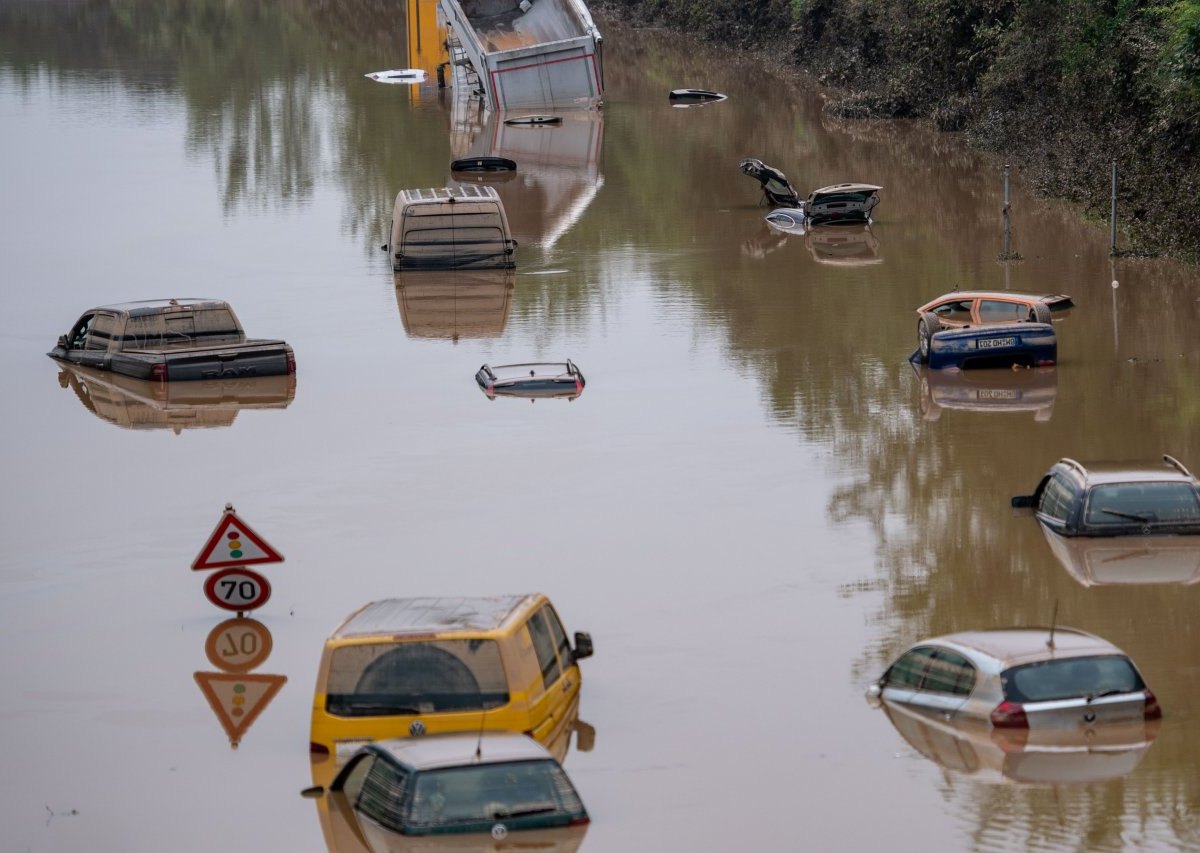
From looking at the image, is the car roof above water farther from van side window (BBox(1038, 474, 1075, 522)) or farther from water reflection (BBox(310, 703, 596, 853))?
van side window (BBox(1038, 474, 1075, 522))

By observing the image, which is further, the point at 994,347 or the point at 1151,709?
the point at 994,347

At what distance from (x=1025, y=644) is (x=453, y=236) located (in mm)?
32966

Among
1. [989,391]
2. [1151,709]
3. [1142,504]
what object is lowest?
[1151,709]

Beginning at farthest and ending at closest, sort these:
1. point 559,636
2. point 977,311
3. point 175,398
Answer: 1. point 977,311
2. point 175,398
3. point 559,636

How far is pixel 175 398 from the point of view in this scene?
3834 centimetres

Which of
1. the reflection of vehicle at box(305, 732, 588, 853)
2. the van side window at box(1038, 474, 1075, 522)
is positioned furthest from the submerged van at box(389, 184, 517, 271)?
the reflection of vehicle at box(305, 732, 588, 853)

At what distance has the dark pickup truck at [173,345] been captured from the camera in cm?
3928

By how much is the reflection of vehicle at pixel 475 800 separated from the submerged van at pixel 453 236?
34440 mm

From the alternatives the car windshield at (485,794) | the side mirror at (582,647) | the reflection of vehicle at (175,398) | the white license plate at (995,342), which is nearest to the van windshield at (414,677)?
the car windshield at (485,794)

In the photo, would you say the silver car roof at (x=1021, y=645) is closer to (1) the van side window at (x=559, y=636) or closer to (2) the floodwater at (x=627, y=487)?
(2) the floodwater at (x=627, y=487)

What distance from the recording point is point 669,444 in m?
33.0

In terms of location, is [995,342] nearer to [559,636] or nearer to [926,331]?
[926,331]

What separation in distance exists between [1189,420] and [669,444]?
28.0ft

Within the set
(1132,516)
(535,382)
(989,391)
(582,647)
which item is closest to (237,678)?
(582,647)
